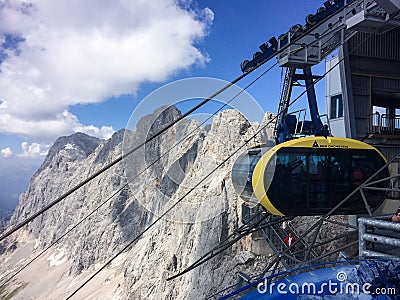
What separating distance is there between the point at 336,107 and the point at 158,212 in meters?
23.6

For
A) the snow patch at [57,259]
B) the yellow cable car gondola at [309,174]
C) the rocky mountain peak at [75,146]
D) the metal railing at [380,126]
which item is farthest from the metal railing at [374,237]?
the rocky mountain peak at [75,146]

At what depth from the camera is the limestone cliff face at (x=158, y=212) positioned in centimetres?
877

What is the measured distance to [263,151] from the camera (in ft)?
24.8

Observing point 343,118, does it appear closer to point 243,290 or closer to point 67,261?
point 243,290

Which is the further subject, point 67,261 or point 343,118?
point 67,261

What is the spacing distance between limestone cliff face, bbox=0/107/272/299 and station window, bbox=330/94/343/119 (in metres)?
2.60

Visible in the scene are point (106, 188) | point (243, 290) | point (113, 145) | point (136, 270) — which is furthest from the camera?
point (113, 145)

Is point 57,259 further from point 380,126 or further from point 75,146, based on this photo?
point 380,126

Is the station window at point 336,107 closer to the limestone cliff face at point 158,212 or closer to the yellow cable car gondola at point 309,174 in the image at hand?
the limestone cliff face at point 158,212

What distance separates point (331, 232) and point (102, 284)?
145ft

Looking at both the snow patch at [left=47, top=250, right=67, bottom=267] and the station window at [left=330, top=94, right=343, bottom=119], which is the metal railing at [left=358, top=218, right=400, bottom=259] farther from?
the snow patch at [left=47, top=250, right=67, bottom=267]

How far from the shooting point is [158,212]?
31500mm

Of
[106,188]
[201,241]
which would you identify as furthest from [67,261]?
[201,241]

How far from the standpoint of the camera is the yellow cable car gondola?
6.98m
